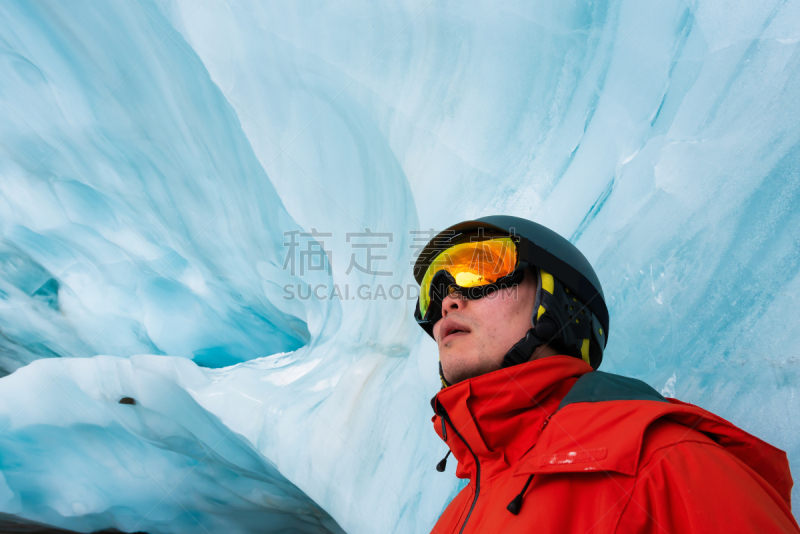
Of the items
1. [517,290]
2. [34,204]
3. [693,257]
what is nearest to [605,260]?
[693,257]

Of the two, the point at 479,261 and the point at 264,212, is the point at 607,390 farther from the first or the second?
the point at 264,212

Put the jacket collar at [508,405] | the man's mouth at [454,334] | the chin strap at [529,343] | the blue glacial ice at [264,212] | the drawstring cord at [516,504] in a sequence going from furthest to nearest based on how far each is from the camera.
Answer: the blue glacial ice at [264,212], the man's mouth at [454,334], the chin strap at [529,343], the jacket collar at [508,405], the drawstring cord at [516,504]

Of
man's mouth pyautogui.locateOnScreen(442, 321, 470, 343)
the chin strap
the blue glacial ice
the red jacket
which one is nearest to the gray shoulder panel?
the red jacket

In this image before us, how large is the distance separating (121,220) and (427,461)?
2283mm

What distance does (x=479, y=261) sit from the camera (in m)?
1.45

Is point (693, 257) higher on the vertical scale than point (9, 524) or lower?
higher

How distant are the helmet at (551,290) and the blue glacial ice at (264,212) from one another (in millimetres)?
515

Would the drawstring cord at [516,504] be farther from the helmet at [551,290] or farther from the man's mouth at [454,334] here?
the man's mouth at [454,334]

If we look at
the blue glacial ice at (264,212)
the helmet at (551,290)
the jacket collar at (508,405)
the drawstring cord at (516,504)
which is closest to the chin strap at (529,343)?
the helmet at (551,290)

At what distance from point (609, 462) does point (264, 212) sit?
2.43 m

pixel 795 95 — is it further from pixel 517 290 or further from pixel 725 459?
pixel 725 459

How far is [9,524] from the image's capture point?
86.4 inches

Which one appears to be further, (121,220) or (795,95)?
(121,220)

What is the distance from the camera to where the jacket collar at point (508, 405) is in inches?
41.9
